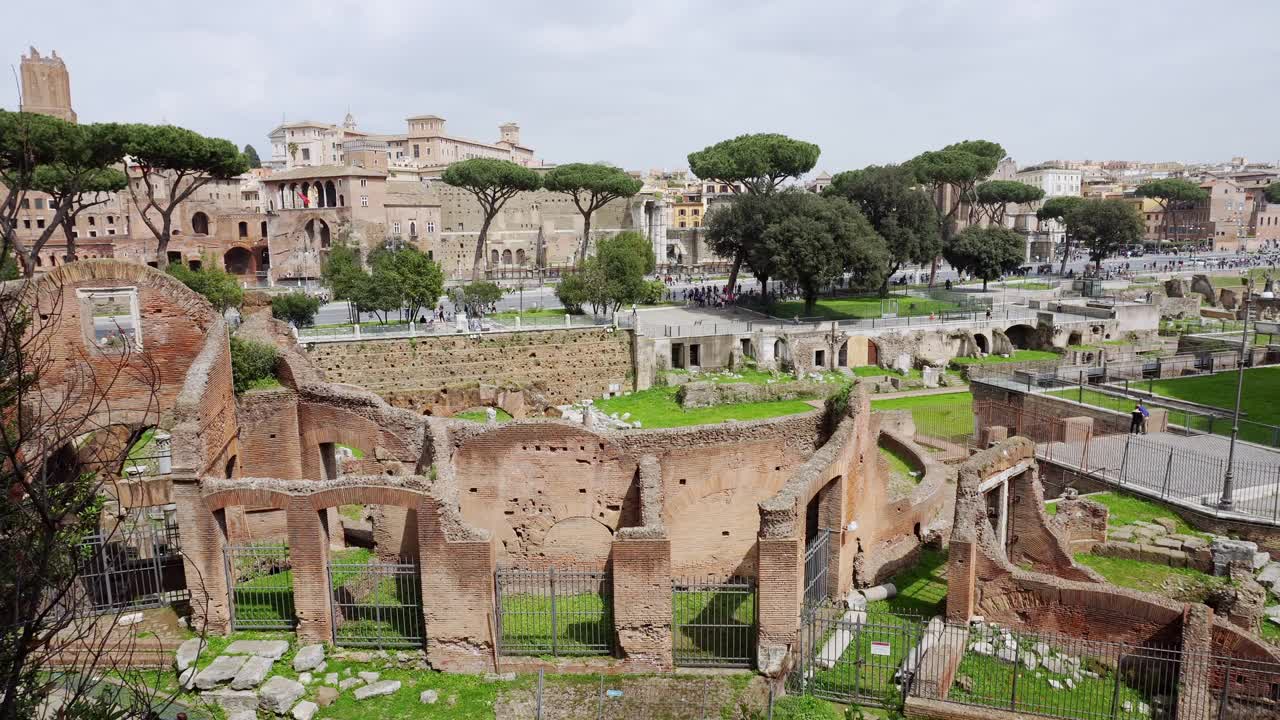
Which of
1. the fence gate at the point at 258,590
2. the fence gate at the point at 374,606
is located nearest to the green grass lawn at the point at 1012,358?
the fence gate at the point at 374,606

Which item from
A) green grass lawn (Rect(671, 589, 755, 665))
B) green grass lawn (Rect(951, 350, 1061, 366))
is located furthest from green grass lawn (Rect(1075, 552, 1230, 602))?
green grass lawn (Rect(951, 350, 1061, 366))

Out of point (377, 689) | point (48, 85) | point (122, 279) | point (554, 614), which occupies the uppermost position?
point (48, 85)

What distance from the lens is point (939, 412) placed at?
29766 mm

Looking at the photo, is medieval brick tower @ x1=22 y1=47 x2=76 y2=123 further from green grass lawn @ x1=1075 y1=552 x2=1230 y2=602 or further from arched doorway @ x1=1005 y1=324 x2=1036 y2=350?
green grass lawn @ x1=1075 y1=552 x2=1230 y2=602

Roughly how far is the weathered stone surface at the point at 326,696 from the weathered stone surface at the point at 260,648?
0.94 meters

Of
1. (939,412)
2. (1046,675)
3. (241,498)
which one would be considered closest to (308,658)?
(241,498)

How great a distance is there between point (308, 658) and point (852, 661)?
7005 millimetres

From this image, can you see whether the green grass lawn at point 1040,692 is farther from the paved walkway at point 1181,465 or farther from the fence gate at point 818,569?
the paved walkway at point 1181,465

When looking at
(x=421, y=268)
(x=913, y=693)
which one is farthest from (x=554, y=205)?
(x=913, y=693)

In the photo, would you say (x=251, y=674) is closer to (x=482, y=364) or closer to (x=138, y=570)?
(x=138, y=570)

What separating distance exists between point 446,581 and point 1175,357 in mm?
29994

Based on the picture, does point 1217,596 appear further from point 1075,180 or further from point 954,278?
point 1075,180

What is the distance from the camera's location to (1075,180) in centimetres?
13638

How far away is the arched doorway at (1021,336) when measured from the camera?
147 feet
